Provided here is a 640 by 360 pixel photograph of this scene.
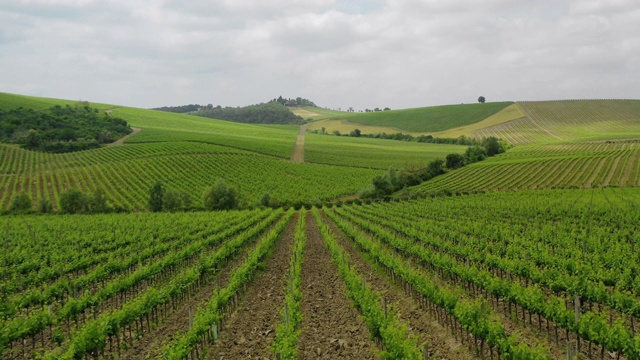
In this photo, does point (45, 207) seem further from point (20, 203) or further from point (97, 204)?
point (97, 204)

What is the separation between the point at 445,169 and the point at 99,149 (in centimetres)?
9752

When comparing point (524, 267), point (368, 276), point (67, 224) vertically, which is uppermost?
point (524, 267)

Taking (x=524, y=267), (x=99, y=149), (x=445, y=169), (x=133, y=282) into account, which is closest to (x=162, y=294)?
(x=133, y=282)

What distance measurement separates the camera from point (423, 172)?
99188 mm

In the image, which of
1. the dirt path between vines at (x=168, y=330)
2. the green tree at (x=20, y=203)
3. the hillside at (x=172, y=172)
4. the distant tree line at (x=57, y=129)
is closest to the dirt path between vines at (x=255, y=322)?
the dirt path between vines at (x=168, y=330)

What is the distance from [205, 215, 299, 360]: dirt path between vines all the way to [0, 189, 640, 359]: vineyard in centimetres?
9

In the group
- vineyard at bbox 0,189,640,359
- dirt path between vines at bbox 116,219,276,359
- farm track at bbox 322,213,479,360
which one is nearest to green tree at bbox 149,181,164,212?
vineyard at bbox 0,189,640,359

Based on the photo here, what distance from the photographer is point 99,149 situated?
4648 inches

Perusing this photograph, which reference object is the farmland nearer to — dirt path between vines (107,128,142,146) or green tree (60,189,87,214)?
green tree (60,189,87,214)

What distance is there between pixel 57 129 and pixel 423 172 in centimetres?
11501

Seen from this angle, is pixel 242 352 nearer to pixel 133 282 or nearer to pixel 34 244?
pixel 133 282

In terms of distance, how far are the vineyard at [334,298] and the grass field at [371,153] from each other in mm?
76800

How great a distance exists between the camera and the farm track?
14.1 m

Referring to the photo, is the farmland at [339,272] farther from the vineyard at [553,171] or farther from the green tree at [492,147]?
the green tree at [492,147]
